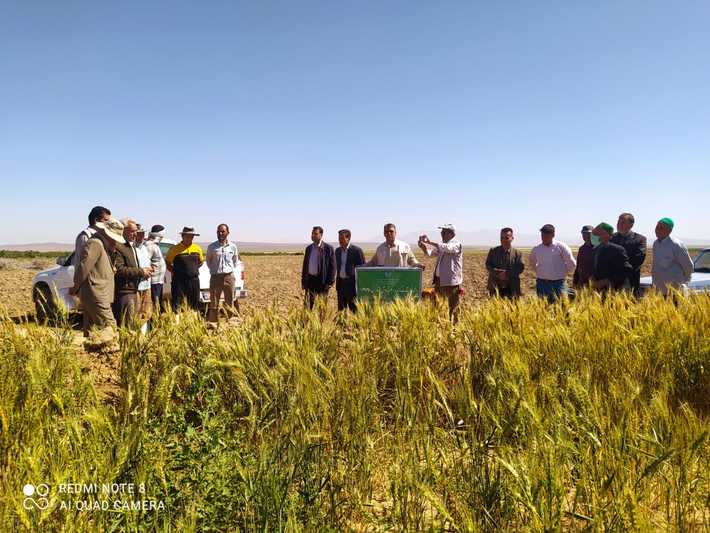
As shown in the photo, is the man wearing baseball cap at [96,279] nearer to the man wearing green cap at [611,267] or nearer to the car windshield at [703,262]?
the man wearing green cap at [611,267]

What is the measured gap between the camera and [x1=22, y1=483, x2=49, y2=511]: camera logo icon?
5.59 feet

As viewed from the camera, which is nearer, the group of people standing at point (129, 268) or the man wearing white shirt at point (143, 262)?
the group of people standing at point (129, 268)

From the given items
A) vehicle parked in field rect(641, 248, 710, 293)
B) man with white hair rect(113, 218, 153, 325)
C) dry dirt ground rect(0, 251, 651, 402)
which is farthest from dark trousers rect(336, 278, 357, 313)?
vehicle parked in field rect(641, 248, 710, 293)

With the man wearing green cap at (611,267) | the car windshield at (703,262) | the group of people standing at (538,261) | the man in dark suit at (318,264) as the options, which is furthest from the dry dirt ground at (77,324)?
the car windshield at (703,262)

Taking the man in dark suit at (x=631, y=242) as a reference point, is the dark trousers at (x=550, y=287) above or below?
below

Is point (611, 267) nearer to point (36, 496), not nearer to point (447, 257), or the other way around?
point (447, 257)

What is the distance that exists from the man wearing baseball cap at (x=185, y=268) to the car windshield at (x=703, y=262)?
34.0ft

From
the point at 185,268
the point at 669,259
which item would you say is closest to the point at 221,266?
the point at 185,268

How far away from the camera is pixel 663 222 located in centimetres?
668

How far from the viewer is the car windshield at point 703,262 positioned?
980cm

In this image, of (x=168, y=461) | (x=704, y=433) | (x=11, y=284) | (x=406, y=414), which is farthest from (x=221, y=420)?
(x=11, y=284)

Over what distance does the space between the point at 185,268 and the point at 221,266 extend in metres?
0.67

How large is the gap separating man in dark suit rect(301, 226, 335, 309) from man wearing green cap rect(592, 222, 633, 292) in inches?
171

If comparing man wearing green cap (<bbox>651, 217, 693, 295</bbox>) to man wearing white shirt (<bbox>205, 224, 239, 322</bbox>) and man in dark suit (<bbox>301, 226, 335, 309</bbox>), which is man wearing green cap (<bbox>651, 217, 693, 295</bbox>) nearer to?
man in dark suit (<bbox>301, 226, 335, 309</bbox>)
